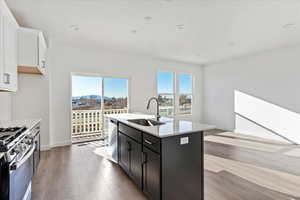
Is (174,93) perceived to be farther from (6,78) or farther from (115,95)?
(6,78)

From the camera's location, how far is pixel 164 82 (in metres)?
6.19

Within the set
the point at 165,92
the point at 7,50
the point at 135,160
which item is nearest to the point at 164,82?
the point at 165,92

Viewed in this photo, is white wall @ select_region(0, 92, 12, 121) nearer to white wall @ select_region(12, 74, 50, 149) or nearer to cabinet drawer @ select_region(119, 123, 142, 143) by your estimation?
white wall @ select_region(12, 74, 50, 149)

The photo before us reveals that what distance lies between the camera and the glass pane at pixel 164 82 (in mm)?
6034

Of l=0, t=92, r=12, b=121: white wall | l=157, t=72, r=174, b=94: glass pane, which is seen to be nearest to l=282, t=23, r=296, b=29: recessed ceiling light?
l=157, t=72, r=174, b=94: glass pane

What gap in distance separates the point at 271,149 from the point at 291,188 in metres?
1.93

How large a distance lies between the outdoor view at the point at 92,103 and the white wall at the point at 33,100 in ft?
2.59

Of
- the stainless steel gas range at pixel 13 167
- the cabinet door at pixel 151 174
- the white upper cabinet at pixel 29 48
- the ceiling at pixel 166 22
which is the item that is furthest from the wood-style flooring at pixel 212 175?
the ceiling at pixel 166 22

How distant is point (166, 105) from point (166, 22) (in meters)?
3.68

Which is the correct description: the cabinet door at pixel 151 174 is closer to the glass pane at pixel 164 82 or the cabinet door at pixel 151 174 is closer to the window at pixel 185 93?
the glass pane at pixel 164 82

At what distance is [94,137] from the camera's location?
4.98m

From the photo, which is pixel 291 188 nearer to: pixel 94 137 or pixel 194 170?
pixel 194 170

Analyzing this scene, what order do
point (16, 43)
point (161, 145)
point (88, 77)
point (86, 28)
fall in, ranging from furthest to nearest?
point (88, 77) → point (86, 28) → point (16, 43) → point (161, 145)

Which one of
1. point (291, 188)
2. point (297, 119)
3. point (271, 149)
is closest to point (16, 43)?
point (291, 188)
